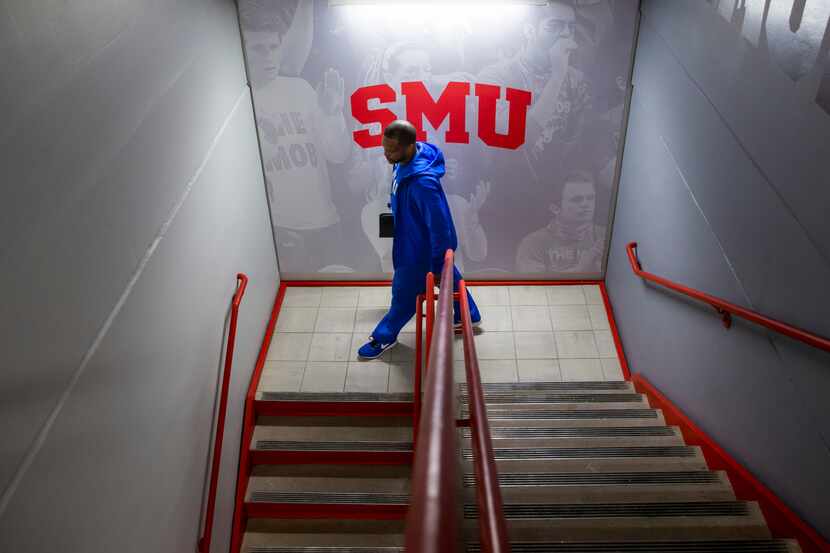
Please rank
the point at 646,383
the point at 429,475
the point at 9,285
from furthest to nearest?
1. the point at 646,383
2. the point at 9,285
3. the point at 429,475

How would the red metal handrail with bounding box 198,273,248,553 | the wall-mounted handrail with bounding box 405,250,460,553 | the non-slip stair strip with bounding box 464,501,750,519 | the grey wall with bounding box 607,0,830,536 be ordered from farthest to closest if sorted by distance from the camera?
the red metal handrail with bounding box 198,273,248,553 → the non-slip stair strip with bounding box 464,501,750,519 → the grey wall with bounding box 607,0,830,536 → the wall-mounted handrail with bounding box 405,250,460,553

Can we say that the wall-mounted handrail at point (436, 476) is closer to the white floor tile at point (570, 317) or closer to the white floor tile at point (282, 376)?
the white floor tile at point (282, 376)

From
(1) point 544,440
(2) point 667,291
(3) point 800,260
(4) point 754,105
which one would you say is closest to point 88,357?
(1) point 544,440

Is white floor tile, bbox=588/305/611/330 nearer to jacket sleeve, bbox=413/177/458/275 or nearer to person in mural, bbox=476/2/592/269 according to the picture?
person in mural, bbox=476/2/592/269

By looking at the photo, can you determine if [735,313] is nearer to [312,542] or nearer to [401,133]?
[401,133]

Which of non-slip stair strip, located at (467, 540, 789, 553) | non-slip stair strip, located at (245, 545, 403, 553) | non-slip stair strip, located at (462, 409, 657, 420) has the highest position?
non-slip stair strip, located at (462, 409, 657, 420)

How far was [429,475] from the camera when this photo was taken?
40.8 inches

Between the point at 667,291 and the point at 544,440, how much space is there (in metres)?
1.27

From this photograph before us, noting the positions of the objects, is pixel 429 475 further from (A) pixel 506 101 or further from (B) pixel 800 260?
(A) pixel 506 101

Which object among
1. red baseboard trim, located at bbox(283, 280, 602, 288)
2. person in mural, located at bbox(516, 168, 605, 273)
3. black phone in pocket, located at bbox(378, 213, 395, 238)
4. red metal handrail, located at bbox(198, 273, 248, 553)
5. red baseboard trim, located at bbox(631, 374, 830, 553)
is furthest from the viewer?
red baseboard trim, located at bbox(283, 280, 602, 288)

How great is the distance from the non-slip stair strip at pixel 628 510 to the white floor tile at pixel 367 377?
209cm

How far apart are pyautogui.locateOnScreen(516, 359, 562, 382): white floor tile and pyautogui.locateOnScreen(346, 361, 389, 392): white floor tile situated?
3.33 ft

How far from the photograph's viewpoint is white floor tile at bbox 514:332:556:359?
518 cm

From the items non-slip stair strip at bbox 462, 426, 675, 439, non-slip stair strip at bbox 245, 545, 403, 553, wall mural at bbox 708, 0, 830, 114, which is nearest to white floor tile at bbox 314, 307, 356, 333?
non-slip stair strip at bbox 245, 545, 403, 553
